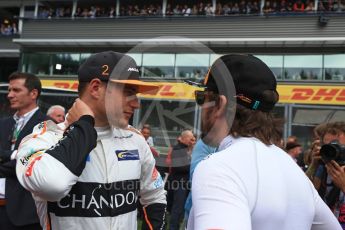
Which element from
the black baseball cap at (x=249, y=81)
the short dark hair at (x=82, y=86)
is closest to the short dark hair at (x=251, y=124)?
the black baseball cap at (x=249, y=81)

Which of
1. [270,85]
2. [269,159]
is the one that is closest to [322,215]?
[269,159]

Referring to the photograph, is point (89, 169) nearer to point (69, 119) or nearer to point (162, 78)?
point (69, 119)

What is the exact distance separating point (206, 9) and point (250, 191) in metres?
21.9

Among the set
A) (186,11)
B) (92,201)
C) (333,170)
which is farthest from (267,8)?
(92,201)

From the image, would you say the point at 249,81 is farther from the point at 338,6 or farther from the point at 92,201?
the point at 338,6

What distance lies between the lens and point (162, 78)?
1858 cm

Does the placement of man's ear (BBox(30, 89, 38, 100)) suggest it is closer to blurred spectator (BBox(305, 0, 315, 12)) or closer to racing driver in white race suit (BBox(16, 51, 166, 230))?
racing driver in white race suit (BBox(16, 51, 166, 230))

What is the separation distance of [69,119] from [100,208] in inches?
18.6

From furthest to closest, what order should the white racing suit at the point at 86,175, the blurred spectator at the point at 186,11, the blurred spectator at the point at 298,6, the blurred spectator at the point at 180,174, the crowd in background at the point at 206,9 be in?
the blurred spectator at the point at 186,11, the crowd in background at the point at 206,9, the blurred spectator at the point at 298,6, the blurred spectator at the point at 180,174, the white racing suit at the point at 86,175

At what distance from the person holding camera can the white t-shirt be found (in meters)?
1.22

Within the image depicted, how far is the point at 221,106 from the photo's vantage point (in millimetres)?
1381

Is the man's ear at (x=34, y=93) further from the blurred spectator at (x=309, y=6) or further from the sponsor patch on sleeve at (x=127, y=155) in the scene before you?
the blurred spectator at (x=309, y=6)

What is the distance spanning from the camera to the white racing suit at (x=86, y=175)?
5.57ft

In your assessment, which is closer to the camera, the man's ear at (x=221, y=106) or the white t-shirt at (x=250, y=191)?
the white t-shirt at (x=250, y=191)
